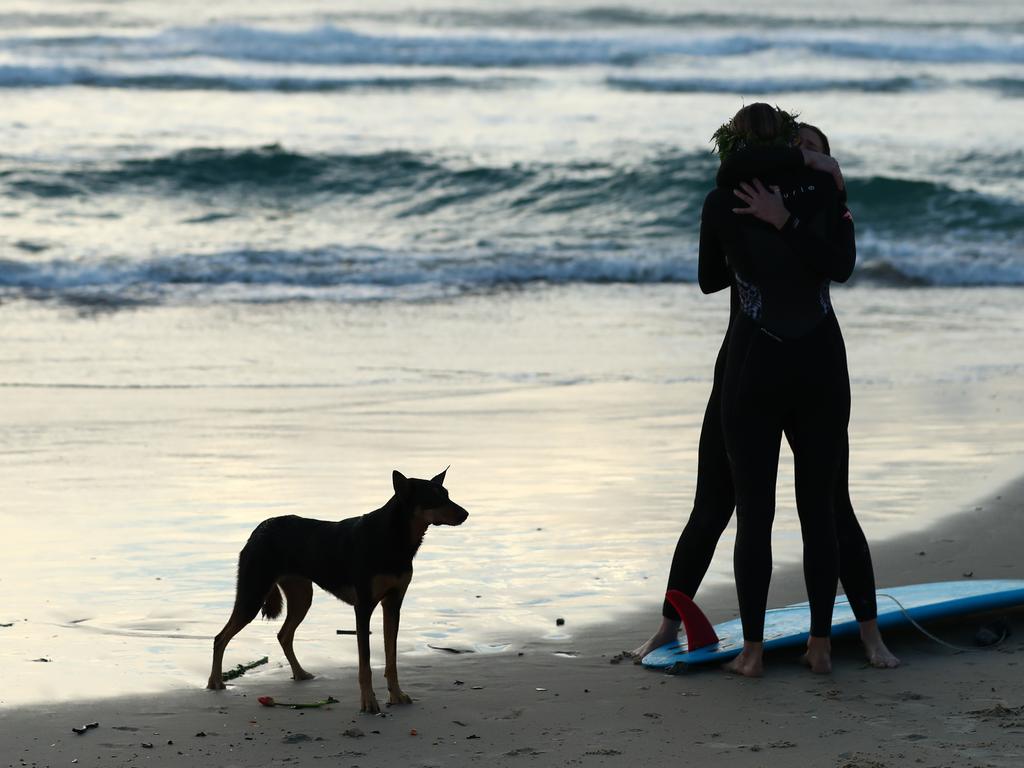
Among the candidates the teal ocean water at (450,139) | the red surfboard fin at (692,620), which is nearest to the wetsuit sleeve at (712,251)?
the red surfboard fin at (692,620)

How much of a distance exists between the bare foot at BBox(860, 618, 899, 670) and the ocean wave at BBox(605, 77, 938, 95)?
28.5 m

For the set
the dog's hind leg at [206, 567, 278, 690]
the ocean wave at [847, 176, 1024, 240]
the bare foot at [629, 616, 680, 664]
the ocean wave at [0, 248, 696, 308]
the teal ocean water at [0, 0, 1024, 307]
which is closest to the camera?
the dog's hind leg at [206, 567, 278, 690]

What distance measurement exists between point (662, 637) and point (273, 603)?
1219 mm

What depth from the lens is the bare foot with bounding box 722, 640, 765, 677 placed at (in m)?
4.41

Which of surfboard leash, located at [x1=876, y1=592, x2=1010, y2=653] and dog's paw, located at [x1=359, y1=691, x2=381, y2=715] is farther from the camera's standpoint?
surfboard leash, located at [x1=876, y1=592, x2=1010, y2=653]

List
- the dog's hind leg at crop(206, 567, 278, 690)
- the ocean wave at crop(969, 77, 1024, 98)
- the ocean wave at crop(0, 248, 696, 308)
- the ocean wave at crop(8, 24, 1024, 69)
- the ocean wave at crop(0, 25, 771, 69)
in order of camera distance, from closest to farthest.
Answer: the dog's hind leg at crop(206, 567, 278, 690) → the ocean wave at crop(0, 248, 696, 308) → the ocean wave at crop(969, 77, 1024, 98) → the ocean wave at crop(0, 25, 771, 69) → the ocean wave at crop(8, 24, 1024, 69)

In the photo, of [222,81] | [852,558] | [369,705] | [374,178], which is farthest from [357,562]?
[222,81]

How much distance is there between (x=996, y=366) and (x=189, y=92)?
23828mm

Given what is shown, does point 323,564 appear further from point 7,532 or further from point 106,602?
point 7,532

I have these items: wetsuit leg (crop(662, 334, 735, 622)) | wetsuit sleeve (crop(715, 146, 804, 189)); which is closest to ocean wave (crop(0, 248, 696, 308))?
wetsuit leg (crop(662, 334, 735, 622))

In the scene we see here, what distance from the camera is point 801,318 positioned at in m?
4.23

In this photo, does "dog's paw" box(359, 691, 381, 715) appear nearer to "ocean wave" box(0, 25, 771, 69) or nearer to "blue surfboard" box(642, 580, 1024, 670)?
"blue surfboard" box(642, 580, 1024, 670)

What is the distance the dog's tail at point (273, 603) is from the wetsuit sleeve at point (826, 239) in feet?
5.95

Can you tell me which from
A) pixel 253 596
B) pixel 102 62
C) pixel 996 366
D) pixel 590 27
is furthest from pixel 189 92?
pixel 253 596
